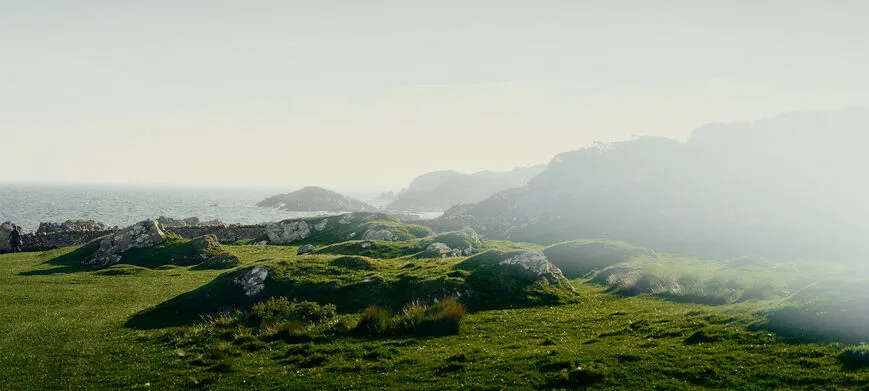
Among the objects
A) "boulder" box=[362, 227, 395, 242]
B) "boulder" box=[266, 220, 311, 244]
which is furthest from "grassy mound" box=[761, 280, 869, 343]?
"boulder" box=[266, 220, 311, 244]

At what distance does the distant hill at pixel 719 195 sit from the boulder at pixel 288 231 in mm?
49472

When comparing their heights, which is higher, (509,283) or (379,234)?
(509,283)

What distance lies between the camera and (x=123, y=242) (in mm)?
62938

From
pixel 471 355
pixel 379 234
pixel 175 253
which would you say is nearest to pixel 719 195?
pixel 379 234

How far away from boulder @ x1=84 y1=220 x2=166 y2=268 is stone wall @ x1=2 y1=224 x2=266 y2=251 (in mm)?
23248

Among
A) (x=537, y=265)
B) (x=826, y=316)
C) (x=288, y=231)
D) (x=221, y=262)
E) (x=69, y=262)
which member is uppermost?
(x=826, y=316)

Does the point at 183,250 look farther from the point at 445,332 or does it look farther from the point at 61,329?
the point at 445,332

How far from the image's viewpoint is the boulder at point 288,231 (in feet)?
277

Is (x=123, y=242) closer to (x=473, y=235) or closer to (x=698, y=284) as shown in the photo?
(x=473, y=235)

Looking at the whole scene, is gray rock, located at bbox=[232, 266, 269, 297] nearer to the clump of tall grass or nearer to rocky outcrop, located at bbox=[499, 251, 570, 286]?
the clump of tall grass

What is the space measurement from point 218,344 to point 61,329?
12.6m

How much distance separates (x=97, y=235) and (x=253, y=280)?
70.8 m

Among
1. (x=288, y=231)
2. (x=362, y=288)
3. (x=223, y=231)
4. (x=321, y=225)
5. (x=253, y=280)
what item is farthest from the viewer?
(x=223, y=231)

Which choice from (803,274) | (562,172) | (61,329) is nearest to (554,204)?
(562,172)
